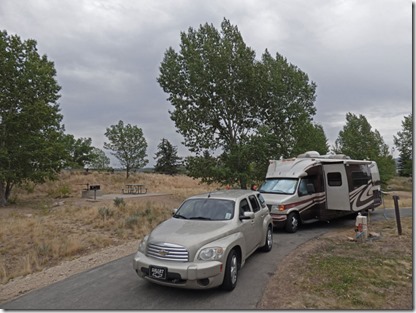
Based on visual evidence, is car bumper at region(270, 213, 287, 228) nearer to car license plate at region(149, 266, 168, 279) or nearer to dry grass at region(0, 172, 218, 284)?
dry grass at region(0, 172, 218, 284)

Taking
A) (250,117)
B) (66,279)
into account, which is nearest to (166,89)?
(250,117)

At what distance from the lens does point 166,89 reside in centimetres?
1950

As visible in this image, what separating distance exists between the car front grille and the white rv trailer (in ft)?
20.5

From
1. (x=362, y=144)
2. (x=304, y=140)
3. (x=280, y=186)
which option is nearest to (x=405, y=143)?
(x=362, y=144)

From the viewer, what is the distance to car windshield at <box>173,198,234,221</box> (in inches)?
236

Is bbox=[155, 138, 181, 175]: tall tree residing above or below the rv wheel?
above

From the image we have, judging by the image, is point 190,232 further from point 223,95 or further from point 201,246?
point 223,95

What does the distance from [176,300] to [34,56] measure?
21.3 m

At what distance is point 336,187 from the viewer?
37.7 ft

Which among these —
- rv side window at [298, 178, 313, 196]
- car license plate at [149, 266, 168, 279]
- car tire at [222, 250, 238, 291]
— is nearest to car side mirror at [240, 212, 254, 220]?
car tire at [222, 250, 238, 291]

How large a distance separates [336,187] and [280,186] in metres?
2.24

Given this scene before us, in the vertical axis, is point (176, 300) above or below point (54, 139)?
below

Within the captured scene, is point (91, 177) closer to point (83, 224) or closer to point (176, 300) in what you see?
point (83, 224)

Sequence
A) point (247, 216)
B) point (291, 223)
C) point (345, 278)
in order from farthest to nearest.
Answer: point (291, 223) → point (247, 216) → point (345, 278)
